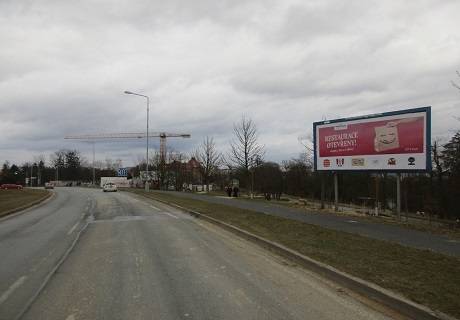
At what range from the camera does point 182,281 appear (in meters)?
8.21

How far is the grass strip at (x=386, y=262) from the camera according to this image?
690cm

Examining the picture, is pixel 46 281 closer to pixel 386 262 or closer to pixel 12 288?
pixel 12 288

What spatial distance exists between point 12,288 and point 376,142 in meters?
16.2

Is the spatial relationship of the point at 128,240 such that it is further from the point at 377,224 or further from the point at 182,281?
the point at 377,224

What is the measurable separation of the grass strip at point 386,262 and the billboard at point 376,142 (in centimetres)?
619

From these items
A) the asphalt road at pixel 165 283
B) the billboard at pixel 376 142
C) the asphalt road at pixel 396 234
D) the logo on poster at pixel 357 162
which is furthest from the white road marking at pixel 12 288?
the logo on poster at pixel 357 162

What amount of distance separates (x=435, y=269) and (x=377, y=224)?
8708mm

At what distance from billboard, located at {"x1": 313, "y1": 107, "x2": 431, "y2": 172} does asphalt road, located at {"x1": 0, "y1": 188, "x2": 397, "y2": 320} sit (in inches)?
343

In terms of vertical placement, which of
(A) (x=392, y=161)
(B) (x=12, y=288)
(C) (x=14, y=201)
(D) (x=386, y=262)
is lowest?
(B) (x=12, y=288)

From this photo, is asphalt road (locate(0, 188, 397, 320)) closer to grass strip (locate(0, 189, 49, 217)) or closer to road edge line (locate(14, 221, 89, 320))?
road edge line (locate(14, 221, 89, 320))

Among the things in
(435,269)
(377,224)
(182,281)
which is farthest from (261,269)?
(377,224)

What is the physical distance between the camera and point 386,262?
30.5ft

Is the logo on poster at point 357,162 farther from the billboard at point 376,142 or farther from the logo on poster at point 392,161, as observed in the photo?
the logo on poster at point 392,161

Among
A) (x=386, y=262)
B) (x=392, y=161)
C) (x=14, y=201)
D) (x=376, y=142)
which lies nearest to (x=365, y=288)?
(x=386, y=262)
